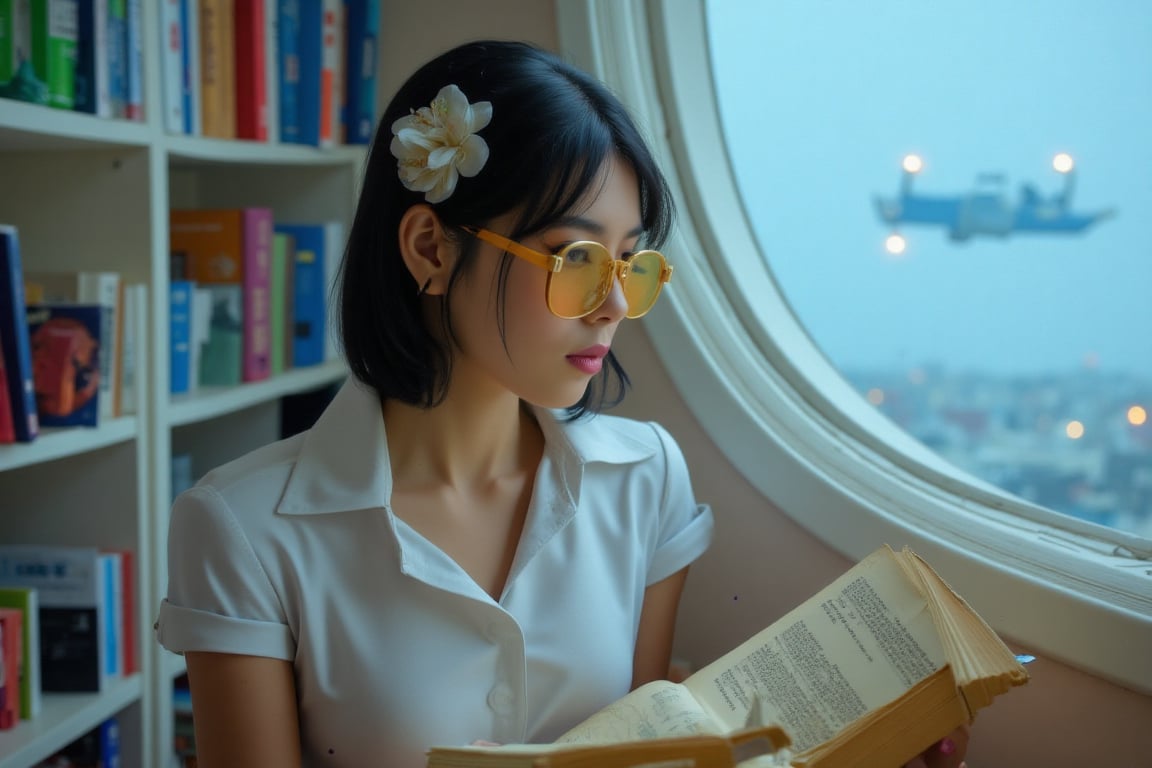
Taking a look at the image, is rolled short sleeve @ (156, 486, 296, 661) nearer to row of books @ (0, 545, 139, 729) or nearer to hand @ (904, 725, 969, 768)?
row of books @ (0, 545, 139, 729)

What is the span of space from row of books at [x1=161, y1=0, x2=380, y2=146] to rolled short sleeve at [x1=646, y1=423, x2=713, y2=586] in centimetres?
97

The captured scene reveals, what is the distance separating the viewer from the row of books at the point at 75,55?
1.41 m

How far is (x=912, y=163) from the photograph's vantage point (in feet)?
7.09

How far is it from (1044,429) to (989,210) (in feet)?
1.68

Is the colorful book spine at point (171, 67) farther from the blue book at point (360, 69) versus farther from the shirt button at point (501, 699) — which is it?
the shirt button at point (501, 699)

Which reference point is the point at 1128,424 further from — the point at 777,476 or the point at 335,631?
the point at 335,631

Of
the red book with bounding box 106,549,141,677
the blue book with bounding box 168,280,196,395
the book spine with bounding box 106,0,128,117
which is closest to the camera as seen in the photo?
the book spine with bounding box 106,0,128,117

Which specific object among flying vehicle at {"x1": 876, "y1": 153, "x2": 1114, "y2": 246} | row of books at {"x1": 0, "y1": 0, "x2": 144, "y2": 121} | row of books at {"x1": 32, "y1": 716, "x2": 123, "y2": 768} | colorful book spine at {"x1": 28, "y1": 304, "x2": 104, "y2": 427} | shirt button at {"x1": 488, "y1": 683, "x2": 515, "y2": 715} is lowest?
row of books at {"x1": 32, "y1": 716, "x2": 123, "y2": 768}

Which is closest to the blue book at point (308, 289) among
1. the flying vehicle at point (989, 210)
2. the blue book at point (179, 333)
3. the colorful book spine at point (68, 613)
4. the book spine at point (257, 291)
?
the book spine at point (257, 291)

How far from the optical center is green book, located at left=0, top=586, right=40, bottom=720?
1.50 meters

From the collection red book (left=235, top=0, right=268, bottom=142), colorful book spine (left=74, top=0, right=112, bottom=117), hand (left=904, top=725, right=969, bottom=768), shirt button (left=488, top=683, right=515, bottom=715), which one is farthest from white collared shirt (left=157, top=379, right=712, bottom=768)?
red book (left=235, top=0, right=268, bottom=142)

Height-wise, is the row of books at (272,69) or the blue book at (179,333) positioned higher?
the row of books at (272,69)

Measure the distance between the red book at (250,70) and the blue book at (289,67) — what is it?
0.09 metres

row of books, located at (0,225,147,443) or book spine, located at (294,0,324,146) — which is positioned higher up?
book spine, located at (294,0,324,146)
